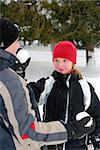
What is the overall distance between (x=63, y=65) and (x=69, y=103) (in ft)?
1.04

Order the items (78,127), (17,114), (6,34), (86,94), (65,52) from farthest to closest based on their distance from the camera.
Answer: (65,52), (86,94), (78,127), (6,34), (17,114)

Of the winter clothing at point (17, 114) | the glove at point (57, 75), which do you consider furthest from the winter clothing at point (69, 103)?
the winter clothing at point (17, 114)

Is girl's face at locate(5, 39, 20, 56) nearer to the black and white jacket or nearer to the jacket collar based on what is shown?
the jacket collar

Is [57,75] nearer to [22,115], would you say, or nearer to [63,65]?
[63,65]

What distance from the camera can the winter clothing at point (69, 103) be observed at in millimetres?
3115

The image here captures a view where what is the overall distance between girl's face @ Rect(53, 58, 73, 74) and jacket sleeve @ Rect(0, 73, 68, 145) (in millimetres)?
1173

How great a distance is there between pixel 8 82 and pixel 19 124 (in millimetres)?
216

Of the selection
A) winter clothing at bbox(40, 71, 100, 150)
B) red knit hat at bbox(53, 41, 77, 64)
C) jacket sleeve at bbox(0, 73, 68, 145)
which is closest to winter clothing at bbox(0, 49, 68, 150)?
jacket sleeve at bbox(0, 73, 68, 145)

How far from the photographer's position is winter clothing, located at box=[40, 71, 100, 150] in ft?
10.2

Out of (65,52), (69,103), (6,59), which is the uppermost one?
(6,59)

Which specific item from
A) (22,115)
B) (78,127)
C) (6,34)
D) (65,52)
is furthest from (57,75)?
(22,115)

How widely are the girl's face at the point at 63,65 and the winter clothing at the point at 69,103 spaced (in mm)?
34

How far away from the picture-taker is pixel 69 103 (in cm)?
314

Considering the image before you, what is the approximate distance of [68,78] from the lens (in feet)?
10.4
